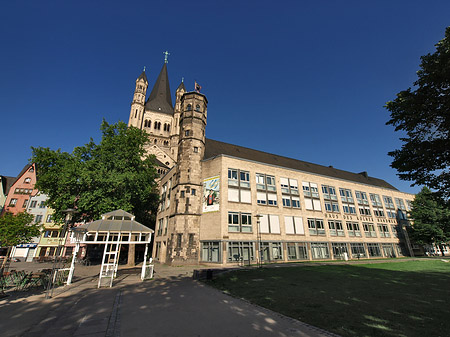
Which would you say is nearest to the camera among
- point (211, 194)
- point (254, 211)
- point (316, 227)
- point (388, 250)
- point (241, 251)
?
point (241, 251)

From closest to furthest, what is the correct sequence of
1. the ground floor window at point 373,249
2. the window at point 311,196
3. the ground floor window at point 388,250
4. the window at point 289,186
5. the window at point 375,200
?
the window at point 289,186 → the window at point 311,196 → the ground floor window at point 373,249 → the ground floor window at point 388,250 → the window at point 375,200

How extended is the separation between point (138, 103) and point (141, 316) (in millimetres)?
74161

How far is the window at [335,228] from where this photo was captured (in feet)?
107

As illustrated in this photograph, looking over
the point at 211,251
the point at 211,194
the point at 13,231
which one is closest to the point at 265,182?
the point at 211,194

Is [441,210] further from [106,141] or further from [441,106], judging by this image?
[106,141]

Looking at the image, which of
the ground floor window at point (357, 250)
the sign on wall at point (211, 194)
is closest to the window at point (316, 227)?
the ground floor window at point (357, 250)

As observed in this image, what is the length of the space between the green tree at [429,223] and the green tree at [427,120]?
3269cm

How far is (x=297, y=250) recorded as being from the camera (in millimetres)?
28188

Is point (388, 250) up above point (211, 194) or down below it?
below

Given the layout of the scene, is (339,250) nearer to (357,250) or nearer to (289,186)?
(357,250)

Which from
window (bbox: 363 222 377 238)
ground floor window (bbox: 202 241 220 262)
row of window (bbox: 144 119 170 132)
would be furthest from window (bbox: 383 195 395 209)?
row of window (bbox: 144 119 170 132)

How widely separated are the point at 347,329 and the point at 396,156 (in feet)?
42.1

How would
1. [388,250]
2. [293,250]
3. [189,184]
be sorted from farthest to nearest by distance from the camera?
[388,250], [293,250], [189,184]

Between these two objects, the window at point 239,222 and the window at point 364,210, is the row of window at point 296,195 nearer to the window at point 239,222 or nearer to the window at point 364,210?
the window at point 364,210
